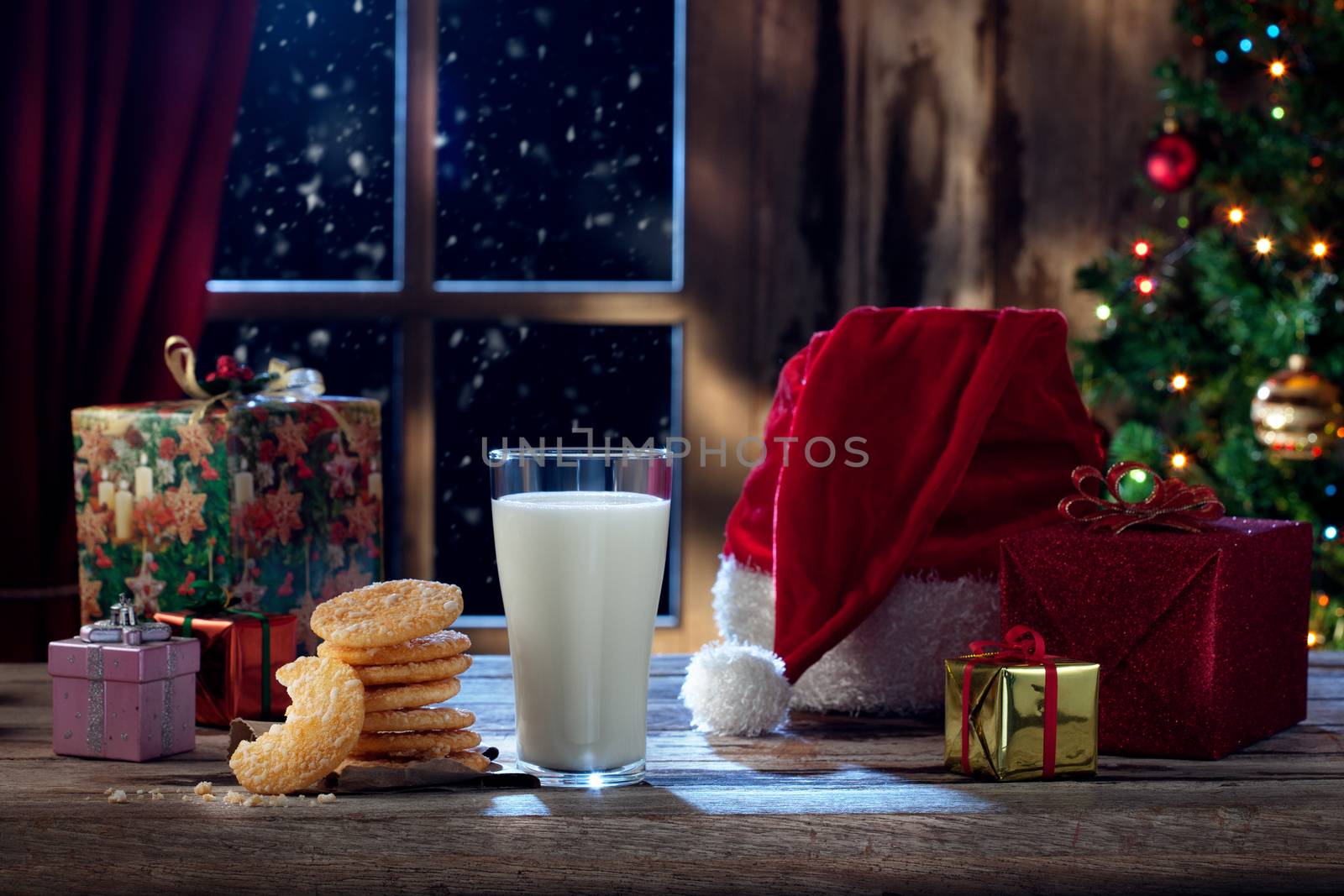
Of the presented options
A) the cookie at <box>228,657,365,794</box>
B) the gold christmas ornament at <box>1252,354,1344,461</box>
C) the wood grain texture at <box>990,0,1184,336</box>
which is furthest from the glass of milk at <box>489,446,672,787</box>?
the wood grain texture at <box>990,0,1184,336</box>

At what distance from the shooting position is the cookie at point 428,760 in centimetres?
80

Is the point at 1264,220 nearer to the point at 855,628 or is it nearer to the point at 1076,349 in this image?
the point at 1076,349

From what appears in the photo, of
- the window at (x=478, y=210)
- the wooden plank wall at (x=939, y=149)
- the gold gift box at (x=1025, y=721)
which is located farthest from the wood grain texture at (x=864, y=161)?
the gold gift box at (x=1025, y=721)

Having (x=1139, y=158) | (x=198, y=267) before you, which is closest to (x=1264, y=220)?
(x=1139, y=158)

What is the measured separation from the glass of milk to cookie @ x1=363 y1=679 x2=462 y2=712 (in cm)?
5

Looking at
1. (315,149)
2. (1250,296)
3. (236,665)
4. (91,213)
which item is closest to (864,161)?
(1250,296)

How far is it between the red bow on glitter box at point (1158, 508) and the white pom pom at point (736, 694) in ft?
0.84

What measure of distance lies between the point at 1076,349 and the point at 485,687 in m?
1.62

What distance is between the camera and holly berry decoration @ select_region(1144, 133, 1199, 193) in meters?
2.26

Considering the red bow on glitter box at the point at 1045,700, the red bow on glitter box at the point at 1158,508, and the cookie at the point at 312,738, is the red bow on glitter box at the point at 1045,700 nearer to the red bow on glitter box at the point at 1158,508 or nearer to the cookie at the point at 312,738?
the red bow on glitter box at the point at 1158,508

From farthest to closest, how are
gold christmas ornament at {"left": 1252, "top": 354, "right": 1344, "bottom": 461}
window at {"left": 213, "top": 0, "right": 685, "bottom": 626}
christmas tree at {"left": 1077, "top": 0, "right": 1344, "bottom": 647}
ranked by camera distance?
window at {"left": 213, "top": 0, "right": 685, "bottom": 626} → christmas tree at {"left": 1077, "top": 0, "right": 1344, "bottom": 647} → gold christmas ornament at {"left": 1252, "top": 354, "right": 1344, "bottom": 461}

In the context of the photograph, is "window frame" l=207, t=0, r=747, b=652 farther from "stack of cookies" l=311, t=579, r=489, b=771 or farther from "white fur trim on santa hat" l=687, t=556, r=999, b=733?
"stack of cookies" l=311, t=579, r=489, b=771

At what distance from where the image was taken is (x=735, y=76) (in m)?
2.57

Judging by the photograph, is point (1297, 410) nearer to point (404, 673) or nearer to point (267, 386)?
point (267, 386)
